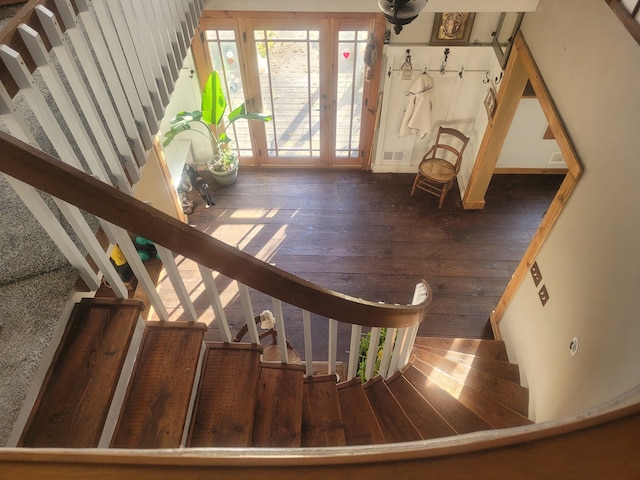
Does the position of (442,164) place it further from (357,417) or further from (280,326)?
(280,326)

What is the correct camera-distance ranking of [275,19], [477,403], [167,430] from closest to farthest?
[167,430]
[477,403]
[275,19]

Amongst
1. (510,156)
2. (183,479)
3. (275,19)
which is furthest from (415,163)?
(183,479)

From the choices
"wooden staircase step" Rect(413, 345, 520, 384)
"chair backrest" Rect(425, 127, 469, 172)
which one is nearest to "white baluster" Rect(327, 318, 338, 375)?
"wooden staircase step" Rect(413, 345, 520, 384)

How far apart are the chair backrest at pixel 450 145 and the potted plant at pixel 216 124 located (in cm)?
195

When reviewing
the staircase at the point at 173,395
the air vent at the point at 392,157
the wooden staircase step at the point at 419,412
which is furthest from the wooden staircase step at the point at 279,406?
the air vent at the point at 392,157

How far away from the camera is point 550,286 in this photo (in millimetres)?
3111

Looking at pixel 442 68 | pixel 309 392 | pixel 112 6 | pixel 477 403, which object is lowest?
pixel 309 392

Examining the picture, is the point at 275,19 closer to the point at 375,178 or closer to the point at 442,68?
the point at 442,68

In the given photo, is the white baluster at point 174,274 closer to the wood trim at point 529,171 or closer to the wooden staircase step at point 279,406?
the wooden staircase step at point 279,406

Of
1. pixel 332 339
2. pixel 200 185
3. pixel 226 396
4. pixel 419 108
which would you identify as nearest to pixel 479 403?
pixel 332 339

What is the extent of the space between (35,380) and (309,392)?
1156 millimetres

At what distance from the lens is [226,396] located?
5.76 ft

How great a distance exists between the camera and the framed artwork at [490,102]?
442cm

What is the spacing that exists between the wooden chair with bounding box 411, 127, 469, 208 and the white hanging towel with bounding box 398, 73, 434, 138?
242mm
